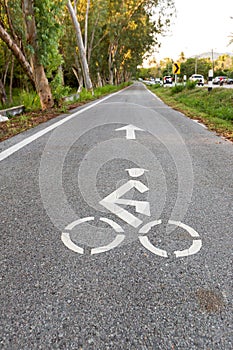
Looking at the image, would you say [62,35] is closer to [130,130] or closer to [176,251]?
[130,130]

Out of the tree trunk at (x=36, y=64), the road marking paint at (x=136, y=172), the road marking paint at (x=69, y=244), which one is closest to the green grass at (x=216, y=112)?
the road marking paint at (x=136, y=172)

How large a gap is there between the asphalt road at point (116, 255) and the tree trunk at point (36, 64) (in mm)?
7580

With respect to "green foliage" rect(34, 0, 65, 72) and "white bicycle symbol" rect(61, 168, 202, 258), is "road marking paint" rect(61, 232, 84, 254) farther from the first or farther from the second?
"green foliage" rect(34, 0, 65, 72)

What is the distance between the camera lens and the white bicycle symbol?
6.81 feet

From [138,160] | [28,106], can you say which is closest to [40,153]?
[138,160]

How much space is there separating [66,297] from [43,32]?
10866 millimetres

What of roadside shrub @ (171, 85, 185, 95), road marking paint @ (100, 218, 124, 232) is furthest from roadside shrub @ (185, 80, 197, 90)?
road marking paint @ (100, 218, 124, 232)

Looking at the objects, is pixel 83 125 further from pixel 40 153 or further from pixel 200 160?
pixel 200 160

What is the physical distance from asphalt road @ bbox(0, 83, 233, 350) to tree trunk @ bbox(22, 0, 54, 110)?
758 cm

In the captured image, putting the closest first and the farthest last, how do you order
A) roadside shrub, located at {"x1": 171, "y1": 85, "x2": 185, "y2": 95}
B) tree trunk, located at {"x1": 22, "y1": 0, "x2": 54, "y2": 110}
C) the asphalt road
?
the asphalt road, tree trunk, located at {"x1": 22, "y1": 0, "x2": 54, "y2": 110}, roadside shrub, located at {"x1": 171, "y1": 85, "x2": 185, "y2": 95}

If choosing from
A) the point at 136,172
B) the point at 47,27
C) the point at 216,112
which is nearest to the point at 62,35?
the point at 47,27

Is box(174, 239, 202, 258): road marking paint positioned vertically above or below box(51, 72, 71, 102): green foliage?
below

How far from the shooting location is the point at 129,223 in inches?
95.5

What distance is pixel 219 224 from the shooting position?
2455 millimetres
